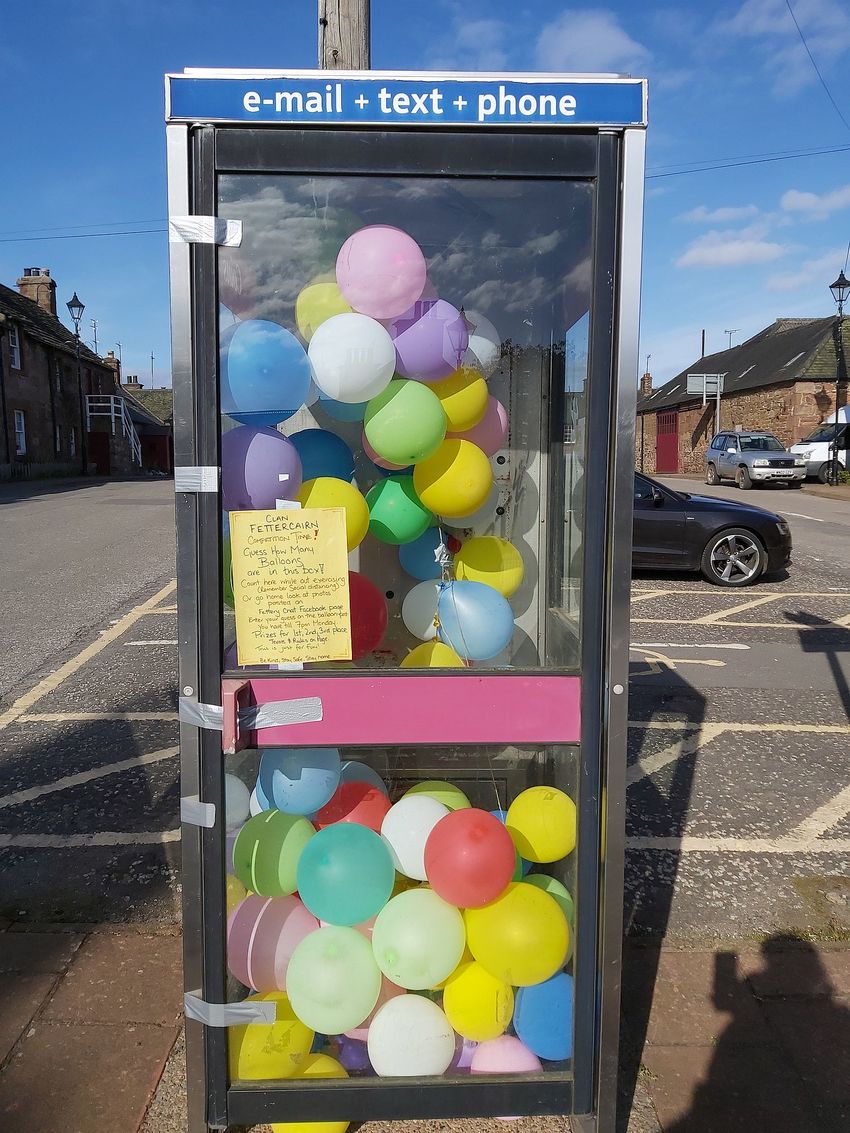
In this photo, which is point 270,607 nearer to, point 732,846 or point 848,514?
point 732,846

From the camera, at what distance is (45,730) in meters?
5.25

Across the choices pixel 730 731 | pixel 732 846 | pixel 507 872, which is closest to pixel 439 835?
pixel 507 872

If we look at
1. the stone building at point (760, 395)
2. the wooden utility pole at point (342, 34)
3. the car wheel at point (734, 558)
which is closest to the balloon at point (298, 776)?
the wooden utility pole at point (342, 34)

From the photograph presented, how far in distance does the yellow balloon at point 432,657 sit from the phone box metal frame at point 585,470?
338mm

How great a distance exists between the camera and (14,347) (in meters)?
31.9

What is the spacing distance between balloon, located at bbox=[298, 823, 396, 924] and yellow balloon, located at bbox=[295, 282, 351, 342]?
1.38m

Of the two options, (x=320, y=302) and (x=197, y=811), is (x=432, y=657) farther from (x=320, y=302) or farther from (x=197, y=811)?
(x=320, y=302)

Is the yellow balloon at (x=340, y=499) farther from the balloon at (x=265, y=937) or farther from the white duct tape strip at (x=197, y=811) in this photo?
the balloon at (x=265, y=937)

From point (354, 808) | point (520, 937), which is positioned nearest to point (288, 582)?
point (354, 808)

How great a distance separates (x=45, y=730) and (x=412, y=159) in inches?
177

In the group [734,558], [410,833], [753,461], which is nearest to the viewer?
[410,833]

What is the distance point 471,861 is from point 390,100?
6.19 ft

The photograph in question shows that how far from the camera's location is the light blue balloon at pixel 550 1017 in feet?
7.32

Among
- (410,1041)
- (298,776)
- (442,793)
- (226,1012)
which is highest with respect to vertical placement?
(298,776)
